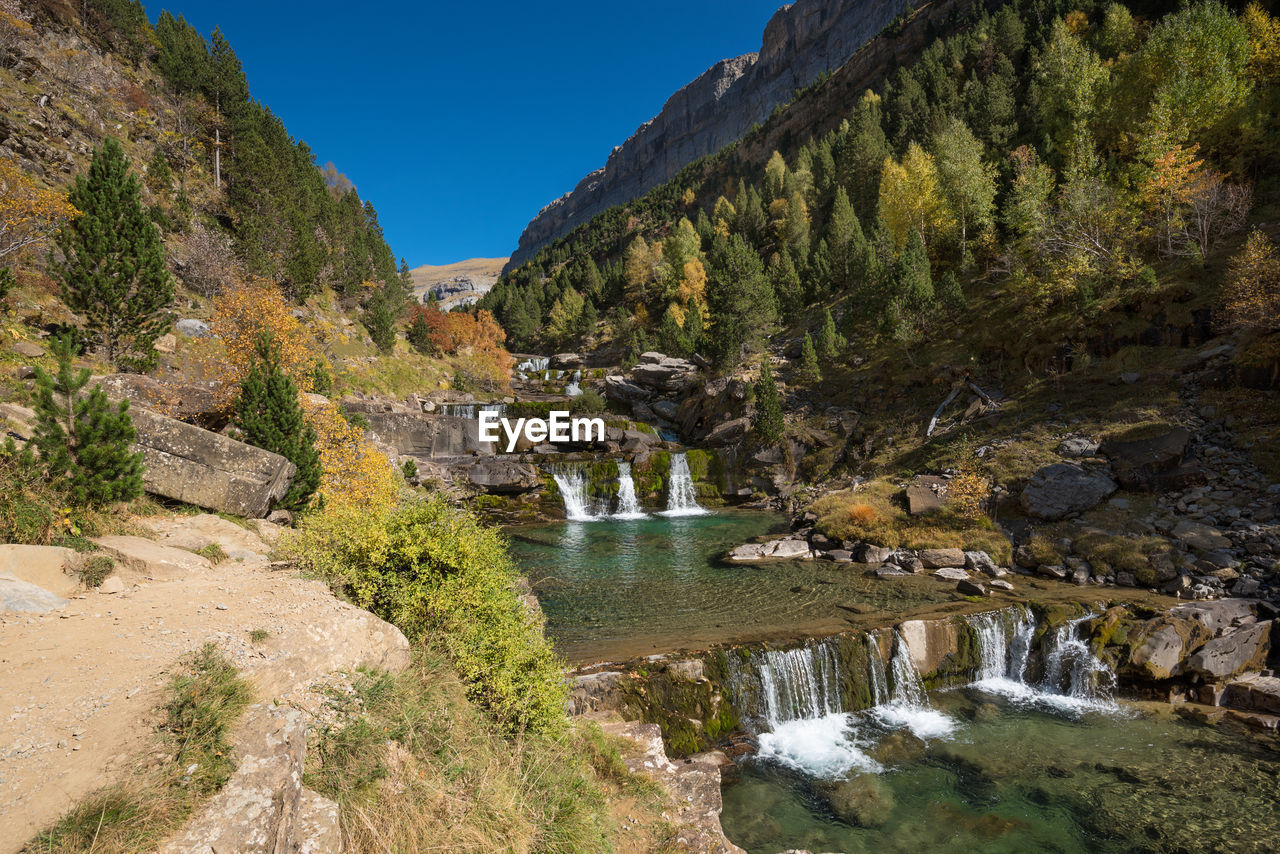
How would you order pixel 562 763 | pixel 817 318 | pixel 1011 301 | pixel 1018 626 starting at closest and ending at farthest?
pixel 562 763 < pixel 1018 626 < pixel 1011 301 < pixel 817 318

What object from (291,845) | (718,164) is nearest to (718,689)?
(291,845)

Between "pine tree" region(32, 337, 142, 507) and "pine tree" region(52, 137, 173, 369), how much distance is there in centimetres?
1279

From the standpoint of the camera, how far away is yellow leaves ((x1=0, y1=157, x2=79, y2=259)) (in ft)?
63.0

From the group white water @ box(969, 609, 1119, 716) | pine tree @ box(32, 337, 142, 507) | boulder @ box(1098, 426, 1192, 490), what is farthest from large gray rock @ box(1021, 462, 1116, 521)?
pine tree @ box(32, 337, 142, 507)

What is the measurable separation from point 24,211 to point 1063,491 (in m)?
43.2

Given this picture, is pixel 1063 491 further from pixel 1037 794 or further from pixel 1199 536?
pixel 1037 794

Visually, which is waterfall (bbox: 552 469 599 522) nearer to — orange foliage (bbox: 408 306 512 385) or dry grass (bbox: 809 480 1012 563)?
dry grass (bbox: 809 480 1012 563)

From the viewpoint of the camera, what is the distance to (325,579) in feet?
30.7

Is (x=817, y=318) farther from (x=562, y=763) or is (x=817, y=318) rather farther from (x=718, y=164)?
(x=718, y=164)

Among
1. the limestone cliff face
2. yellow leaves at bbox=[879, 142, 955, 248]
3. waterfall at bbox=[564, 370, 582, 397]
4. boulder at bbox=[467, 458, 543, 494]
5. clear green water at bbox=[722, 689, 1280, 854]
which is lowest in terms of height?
clear green water at bbox=[722, 689, 1280, 854]

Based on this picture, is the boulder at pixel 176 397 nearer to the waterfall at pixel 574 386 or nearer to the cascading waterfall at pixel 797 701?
the cascading waterfall at pixel 797 701

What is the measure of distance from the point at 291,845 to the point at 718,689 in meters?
9.74

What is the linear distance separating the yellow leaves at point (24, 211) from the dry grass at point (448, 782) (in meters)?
23.8

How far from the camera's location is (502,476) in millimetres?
36719
